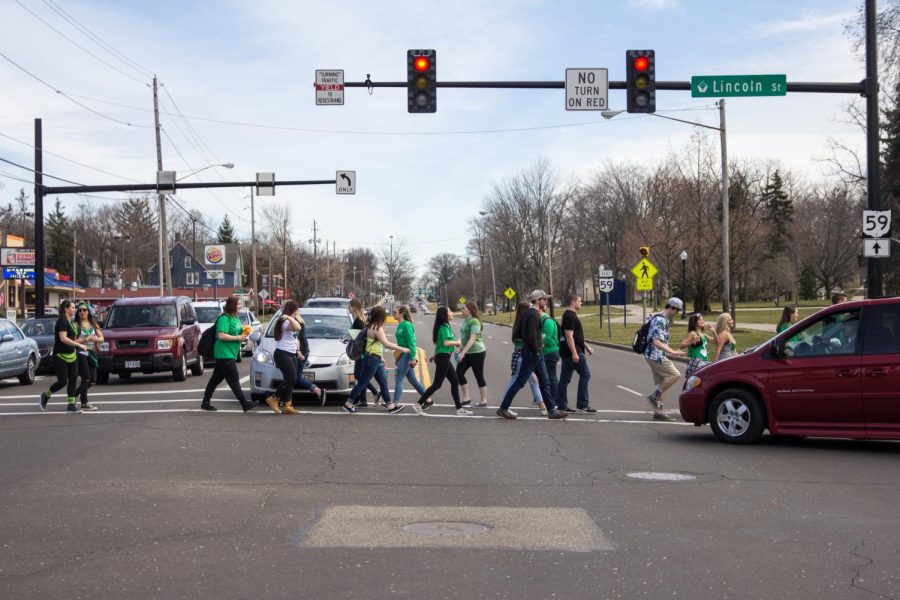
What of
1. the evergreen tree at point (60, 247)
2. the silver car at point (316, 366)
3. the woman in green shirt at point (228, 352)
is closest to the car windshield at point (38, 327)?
the silver car at point (316, 366)

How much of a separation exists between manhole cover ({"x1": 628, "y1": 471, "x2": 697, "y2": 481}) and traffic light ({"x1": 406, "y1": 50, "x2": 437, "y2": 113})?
9.33 m

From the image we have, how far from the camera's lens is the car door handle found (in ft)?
35.5

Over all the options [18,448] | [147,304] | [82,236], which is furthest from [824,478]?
[82,236]

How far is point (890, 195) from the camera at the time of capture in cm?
3659

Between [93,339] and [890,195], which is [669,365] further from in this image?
Answer: [890,195]

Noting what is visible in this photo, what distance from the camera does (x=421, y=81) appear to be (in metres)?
16.9

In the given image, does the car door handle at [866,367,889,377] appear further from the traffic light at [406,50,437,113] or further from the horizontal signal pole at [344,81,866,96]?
the traffic light at [406,50,437,113]

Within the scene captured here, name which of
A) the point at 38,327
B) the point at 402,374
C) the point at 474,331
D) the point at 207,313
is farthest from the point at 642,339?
the point at 207,313

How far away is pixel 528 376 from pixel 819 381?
442cm

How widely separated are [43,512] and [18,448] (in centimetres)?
401

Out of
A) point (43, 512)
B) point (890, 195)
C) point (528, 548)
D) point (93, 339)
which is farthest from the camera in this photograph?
point (890, 195)

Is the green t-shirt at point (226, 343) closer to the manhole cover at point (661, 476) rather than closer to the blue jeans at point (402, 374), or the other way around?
the blue jeans at point (402, 374)

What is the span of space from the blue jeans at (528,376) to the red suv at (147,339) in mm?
9828

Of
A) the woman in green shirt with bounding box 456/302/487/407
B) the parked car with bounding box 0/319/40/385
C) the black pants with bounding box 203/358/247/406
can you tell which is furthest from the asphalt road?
the parked car with bounding box 0/319/40/385
